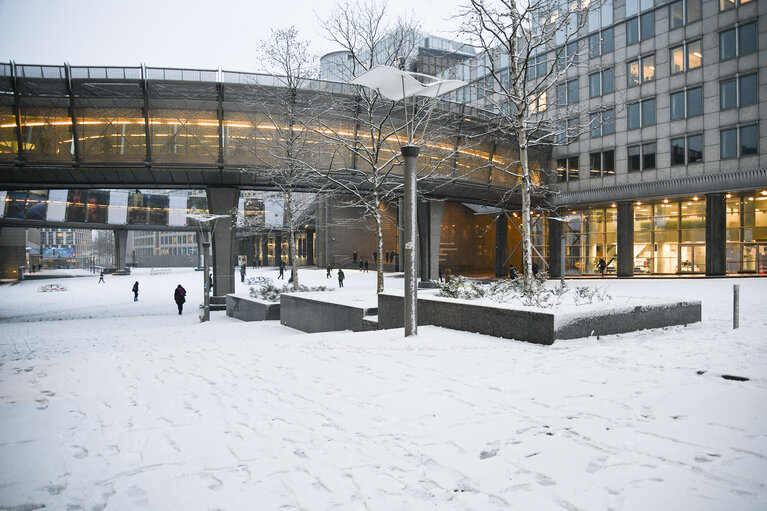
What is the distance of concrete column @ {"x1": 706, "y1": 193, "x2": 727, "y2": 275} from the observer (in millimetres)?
30578

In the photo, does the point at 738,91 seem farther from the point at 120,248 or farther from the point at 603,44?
the point at 120,248

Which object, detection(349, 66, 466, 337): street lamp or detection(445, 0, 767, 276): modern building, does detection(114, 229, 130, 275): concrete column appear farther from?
detection(349, 66, 466, 337): street lamp

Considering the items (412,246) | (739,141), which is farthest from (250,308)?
(739,141)

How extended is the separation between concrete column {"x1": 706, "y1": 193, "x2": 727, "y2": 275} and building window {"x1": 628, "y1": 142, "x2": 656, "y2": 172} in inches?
184

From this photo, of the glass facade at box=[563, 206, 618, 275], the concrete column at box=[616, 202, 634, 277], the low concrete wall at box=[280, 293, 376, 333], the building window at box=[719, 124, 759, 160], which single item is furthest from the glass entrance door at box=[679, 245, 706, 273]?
the low concrete wall at box=[280, 293, 376, 333]

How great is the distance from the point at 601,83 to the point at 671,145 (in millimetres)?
7553

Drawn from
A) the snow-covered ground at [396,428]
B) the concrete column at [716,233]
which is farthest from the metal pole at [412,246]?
the concrete column at [716,233]

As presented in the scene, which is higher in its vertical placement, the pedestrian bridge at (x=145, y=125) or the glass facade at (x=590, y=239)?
the pedestrian bridge at (x=145, y=125)

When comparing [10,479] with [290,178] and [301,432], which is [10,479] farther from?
[290,178]

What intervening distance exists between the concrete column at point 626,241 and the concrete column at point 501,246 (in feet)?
34.8

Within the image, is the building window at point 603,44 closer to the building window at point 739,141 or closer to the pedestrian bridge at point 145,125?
the building window at point 739,141

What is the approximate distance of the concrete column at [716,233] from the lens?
30.6 meters

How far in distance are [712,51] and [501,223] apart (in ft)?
66.5

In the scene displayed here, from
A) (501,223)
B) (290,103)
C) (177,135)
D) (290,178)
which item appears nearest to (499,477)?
(290,178)
